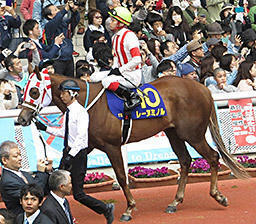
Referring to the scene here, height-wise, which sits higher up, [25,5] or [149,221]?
[25,5]

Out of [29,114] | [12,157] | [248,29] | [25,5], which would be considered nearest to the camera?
[12,157]

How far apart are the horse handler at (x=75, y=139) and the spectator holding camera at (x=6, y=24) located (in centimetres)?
593

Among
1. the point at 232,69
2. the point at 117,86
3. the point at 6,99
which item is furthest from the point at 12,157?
the point at 232,69

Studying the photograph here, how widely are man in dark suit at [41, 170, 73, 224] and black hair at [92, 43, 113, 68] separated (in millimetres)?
5632

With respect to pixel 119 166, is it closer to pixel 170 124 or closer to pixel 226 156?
pixel 170 124

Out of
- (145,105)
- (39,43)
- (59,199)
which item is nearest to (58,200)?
(59,199)

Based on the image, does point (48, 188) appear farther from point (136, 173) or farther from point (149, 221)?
point (136, 173)

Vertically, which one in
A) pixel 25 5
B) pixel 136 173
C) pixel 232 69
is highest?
pixel 25 5

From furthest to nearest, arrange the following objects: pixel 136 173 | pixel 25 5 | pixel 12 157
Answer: pixel 25 5 < pixel 136 173 < pixel 12 157

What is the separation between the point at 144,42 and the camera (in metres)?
15.5

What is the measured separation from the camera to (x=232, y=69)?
1591 cm

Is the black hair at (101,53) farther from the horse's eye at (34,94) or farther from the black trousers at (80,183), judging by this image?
the black trousers at (80,183)

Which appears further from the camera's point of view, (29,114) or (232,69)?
(232,69)

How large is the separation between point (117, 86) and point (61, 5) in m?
7.93
